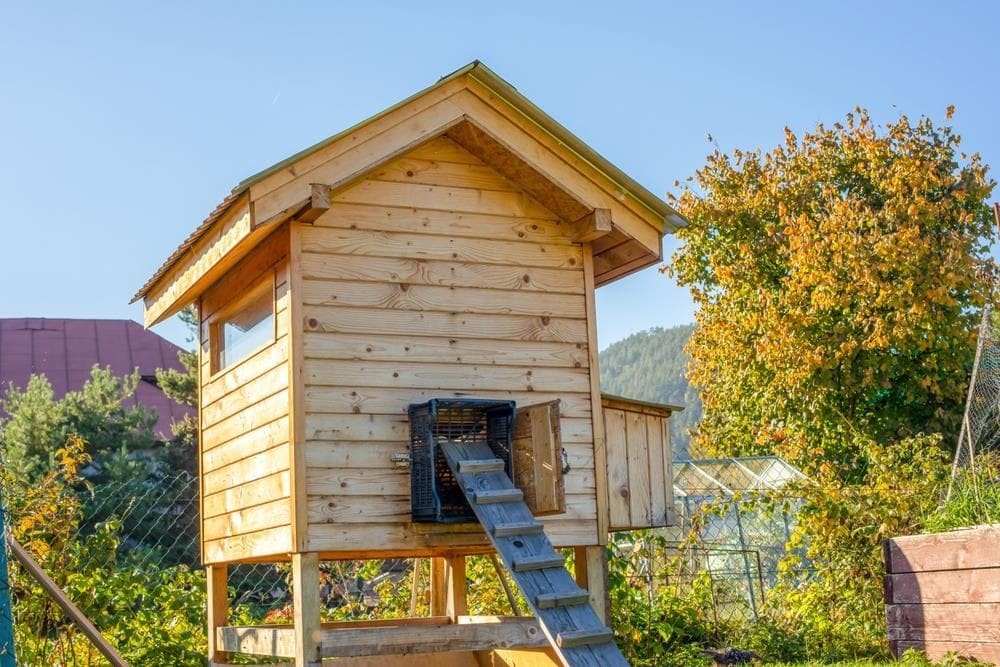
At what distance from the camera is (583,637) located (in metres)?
5.90

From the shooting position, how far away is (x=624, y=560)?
1059cm

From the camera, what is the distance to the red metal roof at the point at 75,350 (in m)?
36.2

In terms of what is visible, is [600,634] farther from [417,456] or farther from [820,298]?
[820,298]

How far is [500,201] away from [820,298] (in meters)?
17.2

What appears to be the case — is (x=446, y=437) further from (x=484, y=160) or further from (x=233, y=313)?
(x=233, y=313)

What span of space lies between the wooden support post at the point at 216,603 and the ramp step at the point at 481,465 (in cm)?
310

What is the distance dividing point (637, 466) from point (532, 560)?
2003 mm

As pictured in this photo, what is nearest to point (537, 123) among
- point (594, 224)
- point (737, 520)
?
point (594, 224)

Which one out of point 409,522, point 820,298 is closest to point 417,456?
point 409,522

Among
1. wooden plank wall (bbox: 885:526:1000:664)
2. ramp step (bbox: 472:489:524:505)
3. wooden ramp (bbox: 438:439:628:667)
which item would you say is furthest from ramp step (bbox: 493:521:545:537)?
wooden plank wall (bbox: 885:526:1000:664)

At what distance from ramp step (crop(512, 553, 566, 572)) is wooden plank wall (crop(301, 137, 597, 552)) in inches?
43.5

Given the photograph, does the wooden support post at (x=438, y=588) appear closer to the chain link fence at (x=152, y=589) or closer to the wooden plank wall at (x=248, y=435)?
the chain link fence at (x=152, y=589)

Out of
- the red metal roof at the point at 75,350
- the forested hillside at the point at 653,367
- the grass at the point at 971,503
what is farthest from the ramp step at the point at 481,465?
the forested hillside at the point at 653,367

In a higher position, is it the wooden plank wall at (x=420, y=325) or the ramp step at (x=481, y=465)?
the wooden plank wall at (x=420, y=325)
